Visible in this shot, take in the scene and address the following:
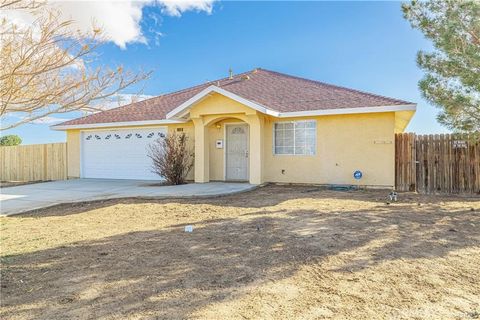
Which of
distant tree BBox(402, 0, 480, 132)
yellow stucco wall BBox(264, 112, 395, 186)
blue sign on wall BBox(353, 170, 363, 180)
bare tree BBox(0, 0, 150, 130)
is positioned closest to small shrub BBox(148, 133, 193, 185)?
yellow stucco wall BBox(264, 112, 395, 186)

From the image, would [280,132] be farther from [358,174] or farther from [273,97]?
[358,174]

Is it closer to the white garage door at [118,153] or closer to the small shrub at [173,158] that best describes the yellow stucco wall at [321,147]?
the small shrub at [173,158]

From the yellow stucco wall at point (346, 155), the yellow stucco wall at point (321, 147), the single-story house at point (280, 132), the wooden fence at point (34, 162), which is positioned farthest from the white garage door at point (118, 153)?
the yellow stucco wall at point (346, 155)

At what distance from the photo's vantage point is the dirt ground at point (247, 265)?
3.25 meters

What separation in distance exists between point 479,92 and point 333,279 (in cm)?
675

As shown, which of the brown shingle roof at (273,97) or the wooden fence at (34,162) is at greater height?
the brown shingle roof at (273,97)

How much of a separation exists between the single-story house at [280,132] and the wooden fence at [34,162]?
3.90 metres

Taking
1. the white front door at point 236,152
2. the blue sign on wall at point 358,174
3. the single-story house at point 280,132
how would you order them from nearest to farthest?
1. the single-story house at point 280,132
2. the blue sign on wall at point 358,174
3. the white front door at point 236,152

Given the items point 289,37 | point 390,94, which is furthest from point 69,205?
point 390,94

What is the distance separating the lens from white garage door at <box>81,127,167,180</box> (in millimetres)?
15773

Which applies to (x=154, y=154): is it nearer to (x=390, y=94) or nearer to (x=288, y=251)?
(x=390, y=94)

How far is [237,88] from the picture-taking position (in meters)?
15.1

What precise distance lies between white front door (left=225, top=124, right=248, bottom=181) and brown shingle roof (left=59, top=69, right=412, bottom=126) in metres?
1.37

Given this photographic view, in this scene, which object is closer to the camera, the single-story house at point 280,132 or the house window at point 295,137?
the single-story house at point 280,132
